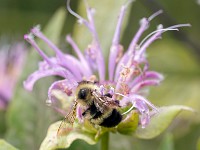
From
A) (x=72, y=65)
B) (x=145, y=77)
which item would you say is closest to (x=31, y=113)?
(x=72, y=65)

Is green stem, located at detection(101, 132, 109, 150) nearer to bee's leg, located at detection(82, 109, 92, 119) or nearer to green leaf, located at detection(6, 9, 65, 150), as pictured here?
bee's leg, located at detection(82, 109, 92, 119)

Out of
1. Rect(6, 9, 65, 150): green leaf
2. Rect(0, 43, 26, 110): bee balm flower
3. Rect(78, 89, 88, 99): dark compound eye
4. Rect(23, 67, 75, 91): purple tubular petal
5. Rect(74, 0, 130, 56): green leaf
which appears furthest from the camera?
Rect(0, 43, 26, 110): bee balm flower

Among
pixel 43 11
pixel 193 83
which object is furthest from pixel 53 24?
pixel 43 11

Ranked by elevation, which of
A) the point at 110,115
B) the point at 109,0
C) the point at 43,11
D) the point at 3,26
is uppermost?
the point at 43,11

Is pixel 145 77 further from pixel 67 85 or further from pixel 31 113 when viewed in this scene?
pixel 31 113

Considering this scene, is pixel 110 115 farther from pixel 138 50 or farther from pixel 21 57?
pixel 21 57

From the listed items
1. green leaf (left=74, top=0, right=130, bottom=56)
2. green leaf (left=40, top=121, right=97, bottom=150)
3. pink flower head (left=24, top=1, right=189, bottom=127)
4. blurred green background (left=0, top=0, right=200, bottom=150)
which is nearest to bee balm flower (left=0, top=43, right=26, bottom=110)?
blurred green background (left=0, top=0, right=200, bottom=150)
